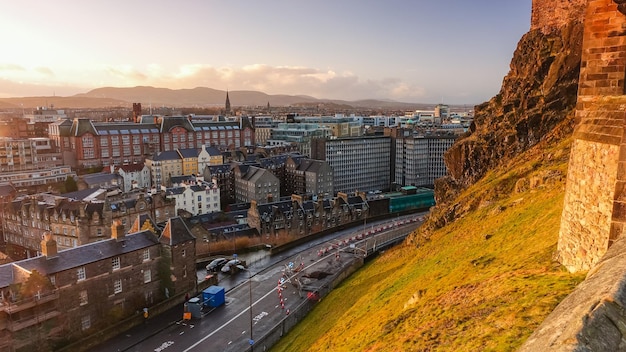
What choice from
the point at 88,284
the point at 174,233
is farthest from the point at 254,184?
the point at 88,284

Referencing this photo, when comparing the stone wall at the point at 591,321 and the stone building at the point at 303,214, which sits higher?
the stone wall at the point at 591,321

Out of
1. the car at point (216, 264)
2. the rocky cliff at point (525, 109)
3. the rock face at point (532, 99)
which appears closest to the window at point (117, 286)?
the car at point (216, 264)

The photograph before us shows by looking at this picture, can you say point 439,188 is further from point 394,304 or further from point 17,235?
point 17,235

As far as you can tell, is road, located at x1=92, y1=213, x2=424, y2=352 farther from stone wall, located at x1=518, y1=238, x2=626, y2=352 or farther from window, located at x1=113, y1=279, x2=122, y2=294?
stone wall, located at x1=518, y1=238, x2=626, y2=352

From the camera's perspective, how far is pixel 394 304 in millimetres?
21766

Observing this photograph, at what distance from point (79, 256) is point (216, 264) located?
1906 centimetres

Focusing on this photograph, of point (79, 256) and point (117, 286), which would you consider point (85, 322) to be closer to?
point (117, 286)

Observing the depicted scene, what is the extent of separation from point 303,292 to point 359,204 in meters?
39.4

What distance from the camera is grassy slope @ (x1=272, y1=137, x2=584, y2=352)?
1151cm

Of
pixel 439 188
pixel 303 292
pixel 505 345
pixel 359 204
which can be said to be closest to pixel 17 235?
pixel 303 292

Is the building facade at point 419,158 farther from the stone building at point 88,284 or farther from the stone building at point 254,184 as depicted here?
the stone building at point 88,284

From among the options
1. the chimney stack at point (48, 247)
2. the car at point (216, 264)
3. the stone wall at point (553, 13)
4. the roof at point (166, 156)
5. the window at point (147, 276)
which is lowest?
the car at point (216, 264)

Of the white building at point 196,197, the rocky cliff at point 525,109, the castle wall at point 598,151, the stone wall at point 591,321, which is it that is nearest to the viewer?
the stone wall at point 591,321

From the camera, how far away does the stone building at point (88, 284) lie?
101 feet
